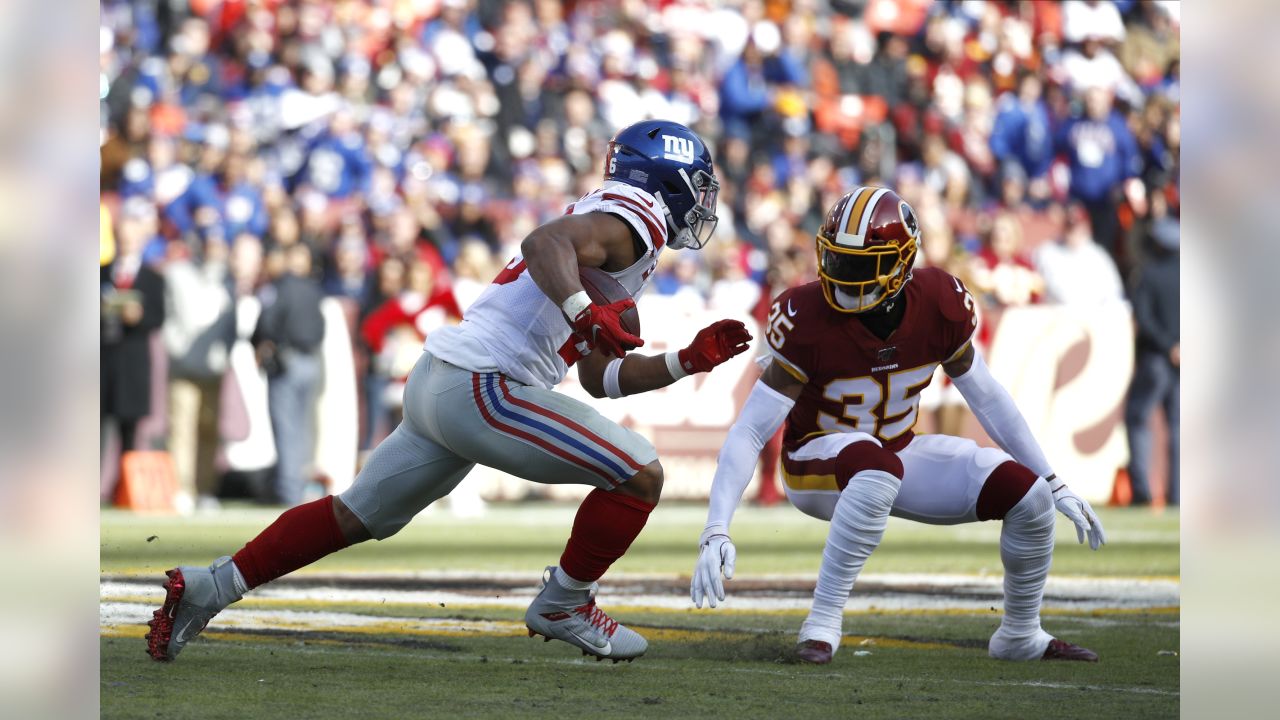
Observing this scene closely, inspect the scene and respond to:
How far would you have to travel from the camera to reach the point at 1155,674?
15.5ft

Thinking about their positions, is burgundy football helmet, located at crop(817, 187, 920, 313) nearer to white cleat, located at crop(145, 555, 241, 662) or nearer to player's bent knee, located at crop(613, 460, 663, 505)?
player's bent knee, located at crop(613, 460, 663, 505)

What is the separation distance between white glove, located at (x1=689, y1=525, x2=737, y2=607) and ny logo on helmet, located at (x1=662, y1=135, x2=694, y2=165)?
113 cm

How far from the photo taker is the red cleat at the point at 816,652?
4816 mm

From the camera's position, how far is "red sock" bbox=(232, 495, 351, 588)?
471 centimetres

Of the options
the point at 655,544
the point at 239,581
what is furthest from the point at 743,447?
the point at 655,544

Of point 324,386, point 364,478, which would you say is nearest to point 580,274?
point 364,478

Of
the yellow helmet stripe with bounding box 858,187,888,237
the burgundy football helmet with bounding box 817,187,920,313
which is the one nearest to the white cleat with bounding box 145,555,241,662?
the burgundy football helmet with bounding box 817,187,920,313

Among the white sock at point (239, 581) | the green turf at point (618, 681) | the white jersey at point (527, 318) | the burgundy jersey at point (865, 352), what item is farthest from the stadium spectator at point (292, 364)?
the white jersey at point (527, 318)

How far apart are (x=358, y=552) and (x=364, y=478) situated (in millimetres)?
3978

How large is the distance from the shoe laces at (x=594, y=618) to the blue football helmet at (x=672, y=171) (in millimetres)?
1132

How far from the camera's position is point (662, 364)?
4.70m

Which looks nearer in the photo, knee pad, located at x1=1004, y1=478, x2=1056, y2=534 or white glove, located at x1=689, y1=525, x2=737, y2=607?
white glove, located at x1=689, y1=525, x2=737, y2=607

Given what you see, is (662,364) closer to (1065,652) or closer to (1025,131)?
(1065,652)

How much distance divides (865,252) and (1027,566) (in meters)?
1.10
